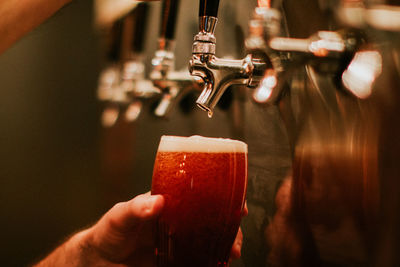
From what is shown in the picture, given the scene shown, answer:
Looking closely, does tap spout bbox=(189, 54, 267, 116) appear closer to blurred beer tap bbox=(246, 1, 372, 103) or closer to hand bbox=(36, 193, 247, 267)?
blurred beer tap bbox=(246, 1, 372, 103)

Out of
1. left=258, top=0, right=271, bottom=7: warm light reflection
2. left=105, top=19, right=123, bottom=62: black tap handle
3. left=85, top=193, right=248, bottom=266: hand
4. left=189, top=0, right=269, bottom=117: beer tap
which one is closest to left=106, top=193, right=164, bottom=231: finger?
left=85, top=193, right=248, bottom=266: hand

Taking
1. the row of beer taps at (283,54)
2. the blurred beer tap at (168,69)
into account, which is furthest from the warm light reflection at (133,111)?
the row of beer taps at (283,54)

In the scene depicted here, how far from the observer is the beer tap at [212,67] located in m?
0.64

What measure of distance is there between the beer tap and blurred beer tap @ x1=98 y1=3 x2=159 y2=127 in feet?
1.87

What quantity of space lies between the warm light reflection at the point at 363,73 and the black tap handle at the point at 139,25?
81 centimetres

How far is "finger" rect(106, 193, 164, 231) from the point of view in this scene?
630 mm

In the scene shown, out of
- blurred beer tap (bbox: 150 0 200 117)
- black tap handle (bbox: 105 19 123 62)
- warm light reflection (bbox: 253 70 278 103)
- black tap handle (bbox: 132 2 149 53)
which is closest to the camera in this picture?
warm light reflection (bbox: 253 70 278 103)

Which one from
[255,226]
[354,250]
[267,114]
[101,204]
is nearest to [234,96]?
[267,114]

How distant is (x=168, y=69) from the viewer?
104 cm

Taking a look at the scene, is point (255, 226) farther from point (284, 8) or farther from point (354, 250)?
point (284, 8)

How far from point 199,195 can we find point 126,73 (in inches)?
32.6

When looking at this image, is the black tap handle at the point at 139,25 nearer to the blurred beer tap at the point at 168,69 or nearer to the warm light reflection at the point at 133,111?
the warm light reflection at the point at 133,111

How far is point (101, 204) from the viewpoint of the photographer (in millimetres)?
1345

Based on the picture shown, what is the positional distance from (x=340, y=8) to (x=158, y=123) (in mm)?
692
